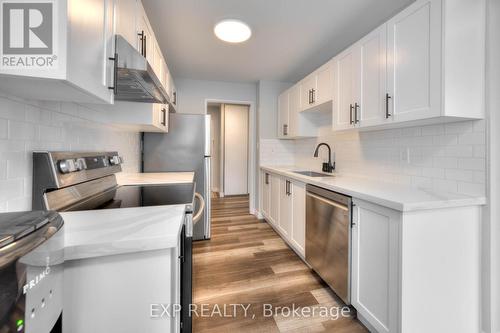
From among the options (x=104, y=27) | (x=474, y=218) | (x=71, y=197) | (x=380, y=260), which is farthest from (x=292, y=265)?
(x=104, y=27)

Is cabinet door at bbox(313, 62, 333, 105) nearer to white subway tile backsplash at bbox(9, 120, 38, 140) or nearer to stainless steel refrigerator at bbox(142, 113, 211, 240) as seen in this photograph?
stainless steel refrigerator at bbox(142, 113, 211, 240)

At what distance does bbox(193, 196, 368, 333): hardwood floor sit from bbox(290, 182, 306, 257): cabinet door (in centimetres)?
17

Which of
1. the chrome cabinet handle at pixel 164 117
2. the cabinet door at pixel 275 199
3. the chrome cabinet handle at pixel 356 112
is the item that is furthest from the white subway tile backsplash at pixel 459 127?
the chrome cabinet handle at pixel 164 117

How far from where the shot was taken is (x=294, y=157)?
12.6 feet

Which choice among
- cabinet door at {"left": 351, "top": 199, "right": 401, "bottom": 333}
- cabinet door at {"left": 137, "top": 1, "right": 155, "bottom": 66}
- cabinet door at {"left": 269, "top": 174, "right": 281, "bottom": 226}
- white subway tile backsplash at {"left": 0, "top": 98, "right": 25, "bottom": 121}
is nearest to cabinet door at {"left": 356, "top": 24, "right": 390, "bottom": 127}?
cabinet door at {"left": 351, "top": 199, "right": 401, "bottom": 333}

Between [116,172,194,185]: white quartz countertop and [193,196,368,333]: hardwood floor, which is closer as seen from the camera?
[193,196,368,333]: hardwood floor

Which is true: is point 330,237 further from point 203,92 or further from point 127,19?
point 203,92

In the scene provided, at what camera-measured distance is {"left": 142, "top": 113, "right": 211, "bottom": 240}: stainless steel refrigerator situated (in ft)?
9.04

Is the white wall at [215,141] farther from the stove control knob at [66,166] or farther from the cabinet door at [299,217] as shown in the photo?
the stove control knob at [66,166]

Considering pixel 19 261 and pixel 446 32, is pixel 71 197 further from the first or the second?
pixel 446 32

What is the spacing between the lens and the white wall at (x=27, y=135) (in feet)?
2.67

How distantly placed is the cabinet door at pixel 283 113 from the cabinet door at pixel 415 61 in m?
1.86

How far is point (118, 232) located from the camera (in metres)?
0.70

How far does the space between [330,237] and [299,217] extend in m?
0.59
